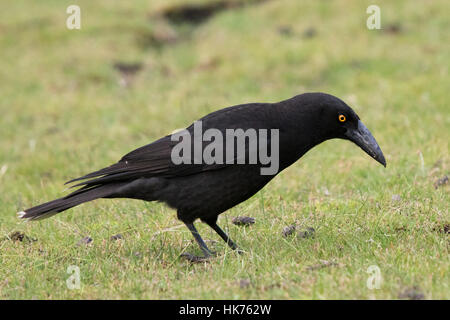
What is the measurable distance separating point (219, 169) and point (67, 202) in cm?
112

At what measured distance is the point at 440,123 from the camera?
26.3 feet

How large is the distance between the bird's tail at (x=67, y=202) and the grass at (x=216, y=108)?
283 mm

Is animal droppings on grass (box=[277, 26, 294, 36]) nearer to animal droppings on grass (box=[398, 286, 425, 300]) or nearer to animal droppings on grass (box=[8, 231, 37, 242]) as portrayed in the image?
animal droppings on grass (box=[8, 231, 37, 242])

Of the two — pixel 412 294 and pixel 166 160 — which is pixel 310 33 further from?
pixel 412 294

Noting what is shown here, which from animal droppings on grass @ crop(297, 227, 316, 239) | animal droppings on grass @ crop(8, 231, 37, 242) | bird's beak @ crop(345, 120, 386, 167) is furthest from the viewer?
animal droppings on grass @ crop(8, 231, 37, 242)

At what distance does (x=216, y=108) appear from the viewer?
9977mm

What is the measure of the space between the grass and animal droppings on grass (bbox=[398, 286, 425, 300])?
0.01 metres

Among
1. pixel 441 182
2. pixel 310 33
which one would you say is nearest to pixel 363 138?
pixel 441 182

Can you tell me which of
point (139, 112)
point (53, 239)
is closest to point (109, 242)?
point (53, 239)

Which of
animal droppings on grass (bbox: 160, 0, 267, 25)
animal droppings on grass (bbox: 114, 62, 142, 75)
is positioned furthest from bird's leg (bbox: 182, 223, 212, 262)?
animal droppings on grass (bbox: 160, 0, 267, 25)

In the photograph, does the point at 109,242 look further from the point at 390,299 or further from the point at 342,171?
the point at 342,171

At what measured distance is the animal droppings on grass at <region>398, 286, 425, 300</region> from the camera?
3641mm

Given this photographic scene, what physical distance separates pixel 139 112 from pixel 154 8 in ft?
20.2

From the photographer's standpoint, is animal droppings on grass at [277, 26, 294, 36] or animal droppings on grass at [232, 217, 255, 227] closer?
animal droppings on grass at [232, 217, 255, 227]
